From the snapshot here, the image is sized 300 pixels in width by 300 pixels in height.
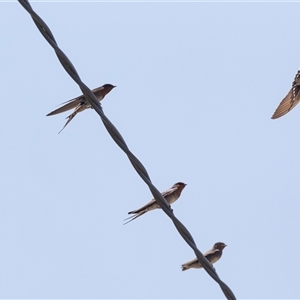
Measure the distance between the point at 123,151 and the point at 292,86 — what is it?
6000mm

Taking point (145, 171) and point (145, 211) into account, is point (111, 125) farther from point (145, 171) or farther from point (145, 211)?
point (145, 211)

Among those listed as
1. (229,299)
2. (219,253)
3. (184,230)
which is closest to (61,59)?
(184,230)

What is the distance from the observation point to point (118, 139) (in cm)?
388

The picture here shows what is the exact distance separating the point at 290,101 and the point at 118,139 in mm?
5731

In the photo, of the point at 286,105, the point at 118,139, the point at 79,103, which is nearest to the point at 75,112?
the point at 79,103

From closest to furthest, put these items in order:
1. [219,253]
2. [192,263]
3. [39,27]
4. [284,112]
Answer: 1. [39,27]
2. [284,112]
3. [192,263]
4. [219,253]

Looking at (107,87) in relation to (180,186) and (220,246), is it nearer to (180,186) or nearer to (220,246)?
(180,186)

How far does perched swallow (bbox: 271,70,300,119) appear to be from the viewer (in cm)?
912

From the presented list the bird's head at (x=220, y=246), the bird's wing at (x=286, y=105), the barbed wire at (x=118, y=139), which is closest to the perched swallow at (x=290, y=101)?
the bird's wing at (x=286, y=105)

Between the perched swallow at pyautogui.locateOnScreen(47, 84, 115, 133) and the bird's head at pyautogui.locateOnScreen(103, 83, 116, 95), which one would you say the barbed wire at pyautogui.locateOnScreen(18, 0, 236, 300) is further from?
the bird's head at pyautogui.locateOnScreen(103, 83, 116, 95)

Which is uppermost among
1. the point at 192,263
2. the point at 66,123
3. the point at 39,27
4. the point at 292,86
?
the point at 66,123

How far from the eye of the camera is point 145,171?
3.93 metres

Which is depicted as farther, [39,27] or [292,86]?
[292,86]

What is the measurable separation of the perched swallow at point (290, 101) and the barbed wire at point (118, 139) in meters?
5.31
